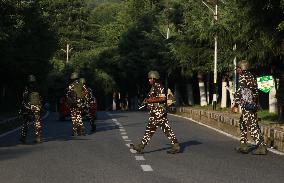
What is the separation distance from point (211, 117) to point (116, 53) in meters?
43.0

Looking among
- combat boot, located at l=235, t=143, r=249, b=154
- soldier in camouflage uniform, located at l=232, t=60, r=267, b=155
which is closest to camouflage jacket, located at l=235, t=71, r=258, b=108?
soldier in camouflage uniform, located at l=232, t=60, r=267, b=155

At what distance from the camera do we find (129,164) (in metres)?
13.1

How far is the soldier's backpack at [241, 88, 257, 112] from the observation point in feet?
49.3

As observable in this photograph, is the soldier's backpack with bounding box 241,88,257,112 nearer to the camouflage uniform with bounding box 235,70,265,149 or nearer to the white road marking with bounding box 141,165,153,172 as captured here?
the camouflage uniform with bounding box 235,70,265,149

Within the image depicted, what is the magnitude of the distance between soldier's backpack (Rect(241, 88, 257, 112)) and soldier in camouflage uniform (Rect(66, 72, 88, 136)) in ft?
26.7

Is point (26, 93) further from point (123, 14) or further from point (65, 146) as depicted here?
point (123, 14)

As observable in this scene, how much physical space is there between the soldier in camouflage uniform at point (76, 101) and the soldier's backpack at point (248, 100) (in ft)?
26.7

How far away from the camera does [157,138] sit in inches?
819

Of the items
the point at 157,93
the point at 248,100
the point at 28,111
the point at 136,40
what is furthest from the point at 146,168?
the point at 136,40

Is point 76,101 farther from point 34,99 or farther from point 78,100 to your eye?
point 34,99

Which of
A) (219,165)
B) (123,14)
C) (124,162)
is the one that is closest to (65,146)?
(124,162)

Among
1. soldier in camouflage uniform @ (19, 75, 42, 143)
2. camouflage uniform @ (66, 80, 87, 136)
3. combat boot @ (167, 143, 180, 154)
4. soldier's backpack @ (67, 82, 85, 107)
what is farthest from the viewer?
camouflage uniform @ (66, 80, 87, 136)

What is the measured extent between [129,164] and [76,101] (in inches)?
364

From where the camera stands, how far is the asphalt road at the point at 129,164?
10.9m
